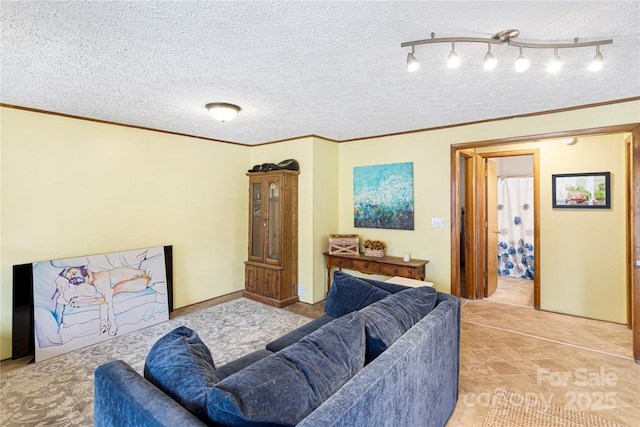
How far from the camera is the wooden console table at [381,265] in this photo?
373 centimetres

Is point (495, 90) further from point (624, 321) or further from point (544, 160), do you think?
point (624, 321)

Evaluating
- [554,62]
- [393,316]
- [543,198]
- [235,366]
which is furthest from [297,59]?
[543,198]

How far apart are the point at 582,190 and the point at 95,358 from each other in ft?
18.1

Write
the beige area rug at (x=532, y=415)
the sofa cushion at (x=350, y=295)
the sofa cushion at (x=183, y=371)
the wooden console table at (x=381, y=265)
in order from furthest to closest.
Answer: the wooden console table at (x=381, y=265) → the sofa cushion at (x=350, y=295) → the beige area rug at (x=532, y=415) → the sofa cushion at (x=183, y=371)

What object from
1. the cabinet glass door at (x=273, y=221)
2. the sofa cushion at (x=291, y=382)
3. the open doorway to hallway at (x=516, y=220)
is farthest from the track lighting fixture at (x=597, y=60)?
the open doorway to hallway at (x=516, y=220)

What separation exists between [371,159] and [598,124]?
2.41m

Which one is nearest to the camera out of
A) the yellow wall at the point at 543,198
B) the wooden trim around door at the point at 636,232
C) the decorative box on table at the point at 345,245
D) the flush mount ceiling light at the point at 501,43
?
the flush mount ceiling light at the point at 501,43

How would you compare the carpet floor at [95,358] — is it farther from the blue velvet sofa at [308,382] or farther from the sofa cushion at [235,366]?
the blue velvet sofa at [308,382]

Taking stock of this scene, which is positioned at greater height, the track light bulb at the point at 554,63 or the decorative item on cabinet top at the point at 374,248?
the track light bulb at the point at 554,63

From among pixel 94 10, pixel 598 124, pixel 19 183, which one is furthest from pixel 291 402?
pixel 598 124

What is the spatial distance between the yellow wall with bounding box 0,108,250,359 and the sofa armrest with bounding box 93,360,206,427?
2513 millimetres

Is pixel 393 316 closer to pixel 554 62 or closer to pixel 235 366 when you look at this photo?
pixel 235 366

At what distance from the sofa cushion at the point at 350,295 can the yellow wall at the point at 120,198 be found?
2556 mm

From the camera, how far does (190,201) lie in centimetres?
429
